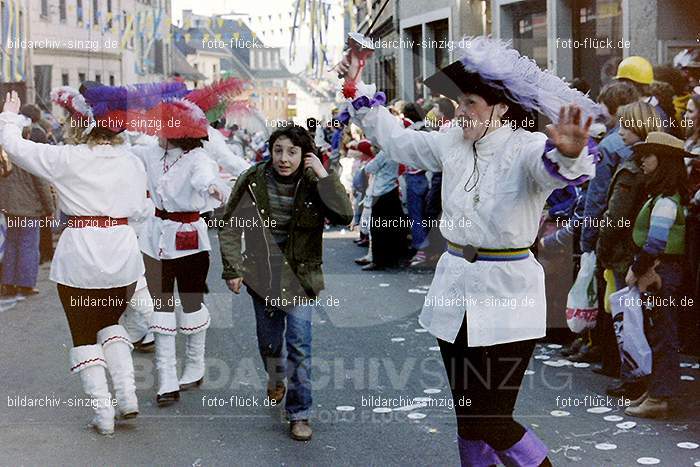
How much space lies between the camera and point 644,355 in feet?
21.5

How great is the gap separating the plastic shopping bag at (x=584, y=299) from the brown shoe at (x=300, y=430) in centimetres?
240

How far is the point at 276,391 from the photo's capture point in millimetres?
6707

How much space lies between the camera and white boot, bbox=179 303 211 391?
279 inches

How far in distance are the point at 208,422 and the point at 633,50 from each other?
7.53 m

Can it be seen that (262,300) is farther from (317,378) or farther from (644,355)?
(644,355)

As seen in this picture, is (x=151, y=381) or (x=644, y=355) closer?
(x=644, y=355)

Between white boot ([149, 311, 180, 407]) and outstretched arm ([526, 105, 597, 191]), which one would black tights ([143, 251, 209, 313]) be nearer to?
white boot ([149, 311, 180, 407])

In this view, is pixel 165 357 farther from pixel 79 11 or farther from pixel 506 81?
pixel 79 11

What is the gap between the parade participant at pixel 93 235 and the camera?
6.08 metres

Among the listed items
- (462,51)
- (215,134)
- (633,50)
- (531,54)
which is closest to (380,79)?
(531,54)

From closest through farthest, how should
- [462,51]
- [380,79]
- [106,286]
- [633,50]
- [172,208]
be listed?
[462,51], [106,286], [172,208], [633,50], [380,79]

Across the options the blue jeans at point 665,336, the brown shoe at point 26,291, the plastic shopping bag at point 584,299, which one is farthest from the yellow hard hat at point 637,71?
the brown shoe at point 26,291

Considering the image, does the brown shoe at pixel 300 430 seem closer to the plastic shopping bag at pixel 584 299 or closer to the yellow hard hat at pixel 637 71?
the plastic shopping bag at pixel 584 299

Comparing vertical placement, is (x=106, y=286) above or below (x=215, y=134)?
below
